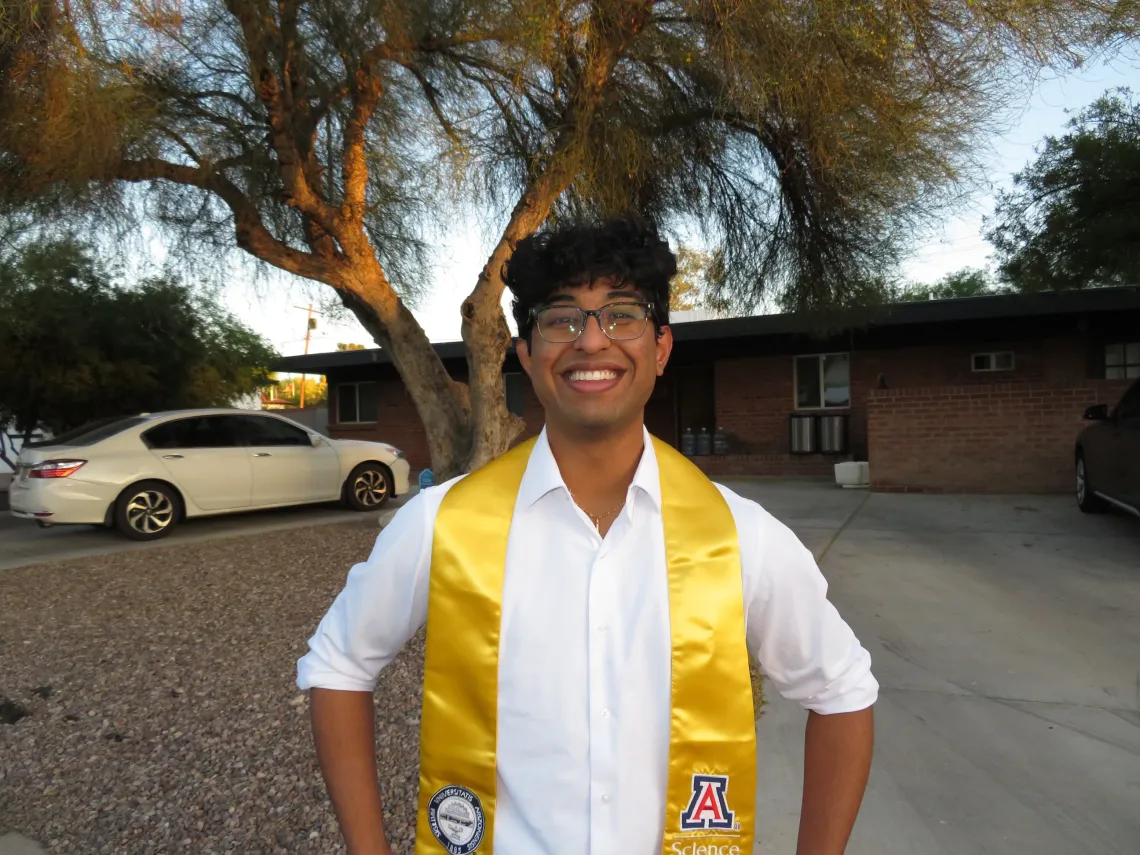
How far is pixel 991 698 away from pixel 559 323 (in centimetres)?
360

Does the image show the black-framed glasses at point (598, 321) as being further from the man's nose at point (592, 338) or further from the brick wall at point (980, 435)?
the brick wall at point (980, 435)

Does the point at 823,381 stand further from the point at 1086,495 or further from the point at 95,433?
the point at 95,433

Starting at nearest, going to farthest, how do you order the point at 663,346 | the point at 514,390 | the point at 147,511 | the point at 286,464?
1. the point at 663,346
2. the point at 147,511
3. the point at 286,464
4. the point at 514,390

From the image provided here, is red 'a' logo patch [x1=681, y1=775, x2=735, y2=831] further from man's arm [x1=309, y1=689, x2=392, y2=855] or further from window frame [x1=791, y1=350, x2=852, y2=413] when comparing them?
window frame [x1=791, y1=350, x2=852, y2=413]

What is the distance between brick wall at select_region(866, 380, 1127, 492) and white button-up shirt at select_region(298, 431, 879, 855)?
11.2 metres

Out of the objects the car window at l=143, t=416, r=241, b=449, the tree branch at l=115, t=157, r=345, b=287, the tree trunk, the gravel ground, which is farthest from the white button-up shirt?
the car window at l=143, t=416, r=241, b=449

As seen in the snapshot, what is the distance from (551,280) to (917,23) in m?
5.63

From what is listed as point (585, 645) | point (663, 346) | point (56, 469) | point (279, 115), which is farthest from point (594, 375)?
point (56, 469)

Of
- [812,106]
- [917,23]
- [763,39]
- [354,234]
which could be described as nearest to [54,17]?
[354,234]

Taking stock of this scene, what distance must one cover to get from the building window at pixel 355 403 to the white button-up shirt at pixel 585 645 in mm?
19195

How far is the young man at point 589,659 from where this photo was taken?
1.36 m

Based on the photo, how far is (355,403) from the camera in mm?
20469

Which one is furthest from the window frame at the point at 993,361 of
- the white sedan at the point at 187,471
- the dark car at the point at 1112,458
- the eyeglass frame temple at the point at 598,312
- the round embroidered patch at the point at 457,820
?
the round embroidered patch at the point at 457,820

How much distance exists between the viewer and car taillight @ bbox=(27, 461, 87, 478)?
28.8 feet
